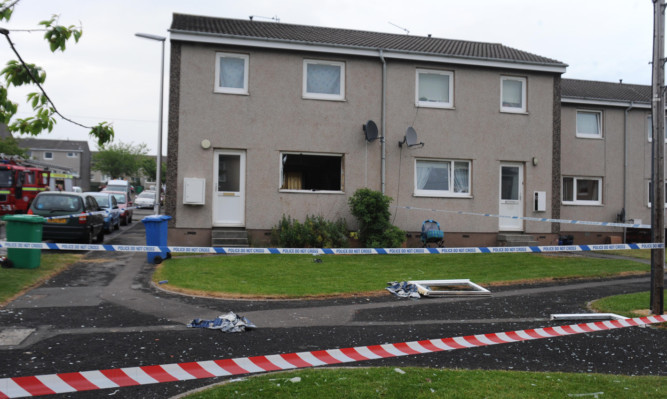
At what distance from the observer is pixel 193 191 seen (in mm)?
A: 15164

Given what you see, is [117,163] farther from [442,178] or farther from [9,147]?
[442,178]

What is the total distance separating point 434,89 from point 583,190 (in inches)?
322

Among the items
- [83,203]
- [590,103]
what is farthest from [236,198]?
[590,103]

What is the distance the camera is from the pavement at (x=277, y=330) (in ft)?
17.8

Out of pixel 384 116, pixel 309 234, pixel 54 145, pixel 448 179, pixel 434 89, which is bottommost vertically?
pixel 309 234

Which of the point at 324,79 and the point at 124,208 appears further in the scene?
the point at 124,208

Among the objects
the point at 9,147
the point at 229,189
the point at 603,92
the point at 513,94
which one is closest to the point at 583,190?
the point at 603,92

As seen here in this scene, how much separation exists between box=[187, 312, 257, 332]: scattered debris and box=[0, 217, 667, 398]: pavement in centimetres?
15

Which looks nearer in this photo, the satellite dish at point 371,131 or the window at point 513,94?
the satellite dish at point 371,131

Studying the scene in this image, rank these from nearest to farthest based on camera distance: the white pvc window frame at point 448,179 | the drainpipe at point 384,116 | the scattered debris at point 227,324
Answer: the scattered debris at point 227,324 < the drainpipe at point 384,116 < the white pvc window frame at point 448,179

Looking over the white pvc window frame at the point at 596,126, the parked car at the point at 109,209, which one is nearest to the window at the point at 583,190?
the white pvc window frame at the point at 596,126

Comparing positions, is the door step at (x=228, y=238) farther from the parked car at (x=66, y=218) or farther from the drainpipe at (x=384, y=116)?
the drainpipe at (x=384, y=116)

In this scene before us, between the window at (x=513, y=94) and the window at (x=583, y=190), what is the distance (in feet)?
15.7

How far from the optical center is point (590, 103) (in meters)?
20.9
